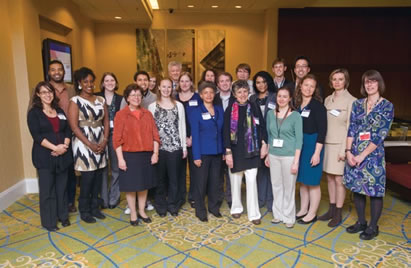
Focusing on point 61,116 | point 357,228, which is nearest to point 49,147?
point 61,116

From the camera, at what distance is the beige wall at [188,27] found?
27.5ft

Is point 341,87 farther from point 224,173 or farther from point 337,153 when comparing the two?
point 224,173

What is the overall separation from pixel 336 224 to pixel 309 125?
3.82 ft

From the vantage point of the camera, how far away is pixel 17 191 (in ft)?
13.8

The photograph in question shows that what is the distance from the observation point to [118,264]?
105 inches

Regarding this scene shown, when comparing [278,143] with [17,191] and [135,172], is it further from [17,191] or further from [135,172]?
[17,191]

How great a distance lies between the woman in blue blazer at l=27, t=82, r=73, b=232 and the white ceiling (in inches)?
134

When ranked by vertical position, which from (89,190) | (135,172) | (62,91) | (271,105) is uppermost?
(62,91)

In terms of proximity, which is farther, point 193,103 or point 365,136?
point 193,103

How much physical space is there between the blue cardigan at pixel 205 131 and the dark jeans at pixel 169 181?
269 mm

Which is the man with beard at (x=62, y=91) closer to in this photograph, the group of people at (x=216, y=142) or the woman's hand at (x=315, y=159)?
the group of people at (x=216, y=142)

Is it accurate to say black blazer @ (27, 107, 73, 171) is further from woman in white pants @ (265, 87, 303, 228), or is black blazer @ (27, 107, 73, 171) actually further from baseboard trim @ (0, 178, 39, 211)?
woman in white pants @ (265, 87, 303, 228)

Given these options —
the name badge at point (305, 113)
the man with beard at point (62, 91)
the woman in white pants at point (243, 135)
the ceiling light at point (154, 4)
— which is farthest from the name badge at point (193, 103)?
the ceiling light at point (154, 4)

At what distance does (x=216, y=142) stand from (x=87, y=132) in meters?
1.41
